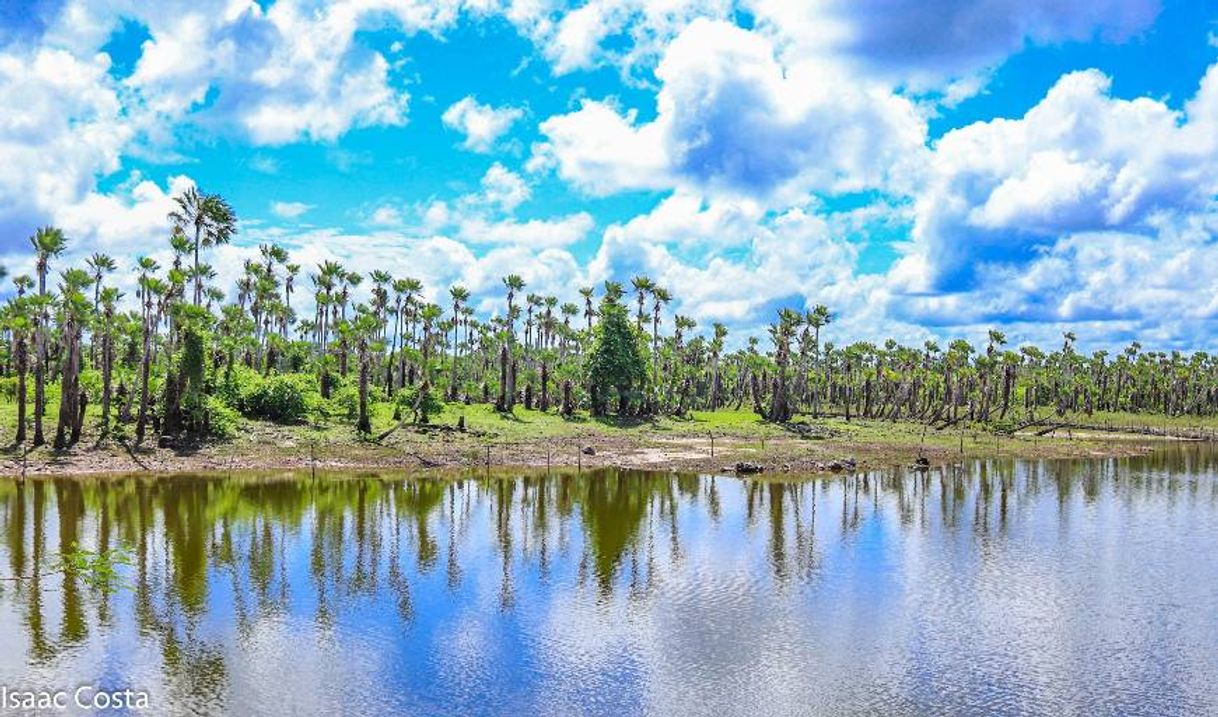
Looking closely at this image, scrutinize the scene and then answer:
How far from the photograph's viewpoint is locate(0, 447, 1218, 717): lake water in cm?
2348

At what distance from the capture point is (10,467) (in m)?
57.6

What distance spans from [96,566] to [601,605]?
16.5m

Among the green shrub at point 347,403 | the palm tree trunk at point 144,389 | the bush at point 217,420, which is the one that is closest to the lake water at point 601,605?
the palm tree trunk at point 144,389

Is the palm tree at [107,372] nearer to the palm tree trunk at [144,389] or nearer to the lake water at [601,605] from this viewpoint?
the palm tree trunk at [144,389]

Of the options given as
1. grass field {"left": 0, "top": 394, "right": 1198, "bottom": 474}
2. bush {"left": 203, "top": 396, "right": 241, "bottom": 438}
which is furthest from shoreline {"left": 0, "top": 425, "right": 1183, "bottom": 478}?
bush {"left": 203, "top": 396, "right": 241, "bottom": 438}

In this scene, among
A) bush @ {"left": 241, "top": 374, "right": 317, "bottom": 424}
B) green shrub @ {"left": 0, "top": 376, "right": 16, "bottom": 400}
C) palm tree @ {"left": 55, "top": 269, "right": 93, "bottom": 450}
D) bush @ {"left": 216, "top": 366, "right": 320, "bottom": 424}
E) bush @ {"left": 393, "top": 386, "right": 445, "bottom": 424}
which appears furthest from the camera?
bush @ {"left": 393, "top": 386, "right": 445, "bottom": 424}

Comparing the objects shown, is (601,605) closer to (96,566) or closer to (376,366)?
(96,566)

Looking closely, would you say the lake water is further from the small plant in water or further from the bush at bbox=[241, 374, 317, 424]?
the bush at bbox=[241, 374, 317, 424]

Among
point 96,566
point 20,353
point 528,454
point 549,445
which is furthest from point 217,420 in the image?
point 96,566

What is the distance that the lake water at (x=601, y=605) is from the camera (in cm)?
2348

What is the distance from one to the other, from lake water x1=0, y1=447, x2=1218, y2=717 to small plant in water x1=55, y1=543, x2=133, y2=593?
0.60m

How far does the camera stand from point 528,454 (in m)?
76.3

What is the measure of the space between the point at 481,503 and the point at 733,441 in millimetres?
44280

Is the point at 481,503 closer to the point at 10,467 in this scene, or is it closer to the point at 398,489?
the point at 398,489
